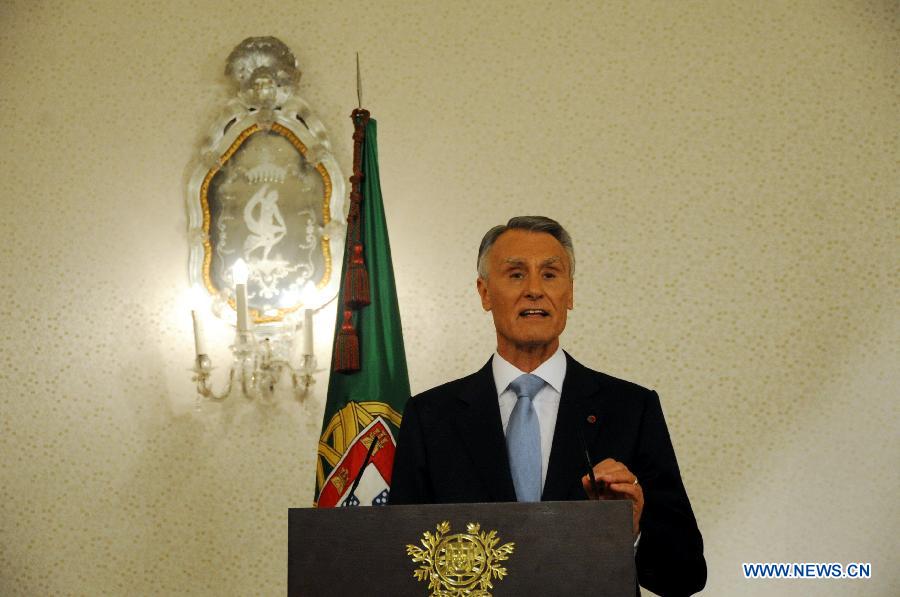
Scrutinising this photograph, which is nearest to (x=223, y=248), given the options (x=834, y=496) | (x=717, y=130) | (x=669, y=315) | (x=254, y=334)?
(x=254, y=334)

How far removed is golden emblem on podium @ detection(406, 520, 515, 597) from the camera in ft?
5.39

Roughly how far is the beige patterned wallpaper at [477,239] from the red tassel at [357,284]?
2.55 feet

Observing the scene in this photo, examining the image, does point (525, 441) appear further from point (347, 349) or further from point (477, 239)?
point (477, 239)

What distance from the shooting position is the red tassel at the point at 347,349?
331cm

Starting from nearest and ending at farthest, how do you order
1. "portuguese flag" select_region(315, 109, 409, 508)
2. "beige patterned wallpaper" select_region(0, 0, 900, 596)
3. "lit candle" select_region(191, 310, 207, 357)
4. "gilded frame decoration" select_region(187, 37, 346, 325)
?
"portuguese flag" select_region(315, 109, 409, 508)
"beige patterned wallpaper" select_region(0, 0, 900, 596)
"lit candle" select_region(191, 310, 207, 357)
"gilded frame decoration" select_region(187, 37, 346, 325)

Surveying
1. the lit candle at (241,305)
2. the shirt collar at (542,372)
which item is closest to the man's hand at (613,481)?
the shirt collar at (542,372)

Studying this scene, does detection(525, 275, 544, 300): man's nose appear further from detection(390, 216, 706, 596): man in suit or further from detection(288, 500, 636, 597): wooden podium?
detection(288, 500, 636, 597): wooden podium

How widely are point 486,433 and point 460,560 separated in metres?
0.63

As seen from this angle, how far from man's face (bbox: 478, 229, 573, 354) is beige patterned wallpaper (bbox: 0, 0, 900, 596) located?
166cm

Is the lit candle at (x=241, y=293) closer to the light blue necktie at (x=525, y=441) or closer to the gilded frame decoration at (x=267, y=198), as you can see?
the gilded frame decoration at (x=267, y=198)

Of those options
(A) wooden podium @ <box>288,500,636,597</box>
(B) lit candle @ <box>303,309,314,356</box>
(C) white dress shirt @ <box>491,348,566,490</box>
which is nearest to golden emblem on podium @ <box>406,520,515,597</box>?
(A) wooden podium @ <box>288,500,636,597</box>

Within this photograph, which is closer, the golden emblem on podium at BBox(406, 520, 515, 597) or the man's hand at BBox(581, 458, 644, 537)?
the golden emblem on podium at BBox(406, 520, 515, 597)

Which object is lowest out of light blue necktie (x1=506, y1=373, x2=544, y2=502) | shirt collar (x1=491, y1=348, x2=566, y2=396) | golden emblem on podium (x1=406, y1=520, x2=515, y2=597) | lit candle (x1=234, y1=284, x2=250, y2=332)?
golden emblem on podium (x1=406, y1=520, x2=515, y2=597)

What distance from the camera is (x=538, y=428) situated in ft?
7.48
